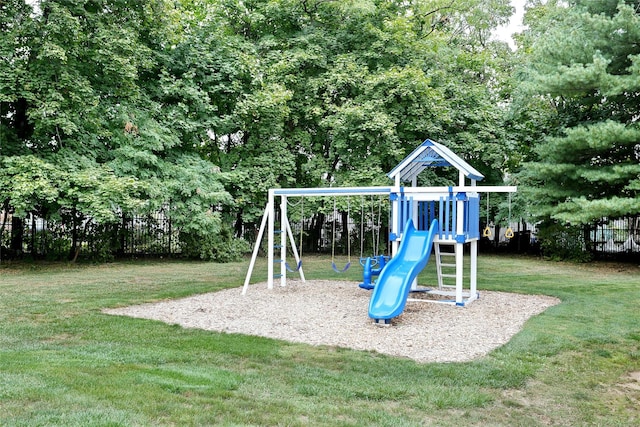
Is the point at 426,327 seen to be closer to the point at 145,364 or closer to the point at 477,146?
the point at 145,364

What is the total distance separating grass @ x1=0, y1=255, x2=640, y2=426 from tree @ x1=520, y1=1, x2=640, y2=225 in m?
6.36

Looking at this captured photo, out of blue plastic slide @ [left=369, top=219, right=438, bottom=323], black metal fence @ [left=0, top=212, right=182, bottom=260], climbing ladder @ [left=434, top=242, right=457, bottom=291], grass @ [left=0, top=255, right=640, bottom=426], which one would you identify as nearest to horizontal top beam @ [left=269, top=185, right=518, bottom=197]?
blue plastic slide @ [left=369, top=219, right=438, bottom=323]

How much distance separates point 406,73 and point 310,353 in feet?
41.3

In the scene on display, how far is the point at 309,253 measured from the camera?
18.9 meters

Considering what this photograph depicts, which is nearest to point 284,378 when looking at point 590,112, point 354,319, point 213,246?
point 354,319

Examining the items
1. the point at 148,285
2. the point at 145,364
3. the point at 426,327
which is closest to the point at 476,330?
the point at 426,327

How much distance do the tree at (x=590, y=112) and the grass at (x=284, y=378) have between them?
6.36m

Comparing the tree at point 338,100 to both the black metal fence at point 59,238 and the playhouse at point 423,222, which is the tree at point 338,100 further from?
the playhouse at point 423,222

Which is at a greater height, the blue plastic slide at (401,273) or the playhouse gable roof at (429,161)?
the playhouse gable roof at (429,161)

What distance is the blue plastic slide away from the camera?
22.8 ft

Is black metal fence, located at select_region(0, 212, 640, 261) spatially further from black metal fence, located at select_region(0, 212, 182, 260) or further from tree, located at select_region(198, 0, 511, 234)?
tree, located at select_region(198, 0, 511, 234)

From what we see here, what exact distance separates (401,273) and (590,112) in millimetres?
11385

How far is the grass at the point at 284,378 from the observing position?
11.8 ft

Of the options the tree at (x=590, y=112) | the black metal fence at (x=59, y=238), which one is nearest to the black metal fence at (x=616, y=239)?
the tree at (x=590, y=112)
